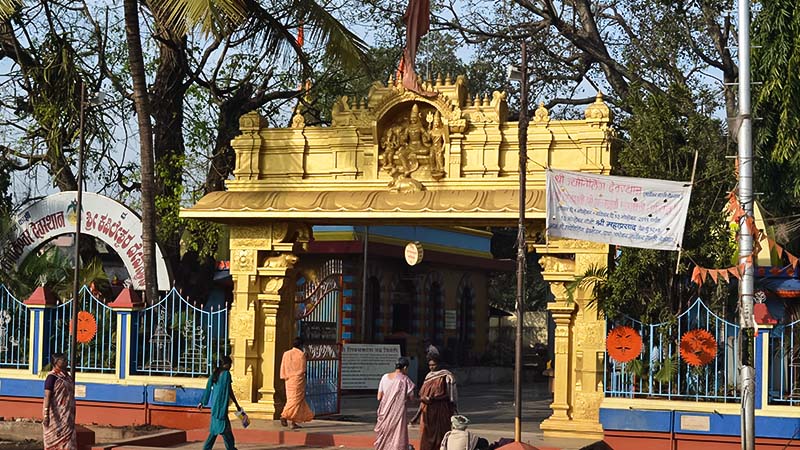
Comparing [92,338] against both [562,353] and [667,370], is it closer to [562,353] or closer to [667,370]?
[562,353]

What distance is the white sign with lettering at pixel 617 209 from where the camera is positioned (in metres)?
15.5

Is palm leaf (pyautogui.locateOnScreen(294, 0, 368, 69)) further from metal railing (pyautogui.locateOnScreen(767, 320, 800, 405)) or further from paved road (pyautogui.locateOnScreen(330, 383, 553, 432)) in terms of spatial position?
metal railing (pyautogui.locateOnScreen(767, 320, 800, 405))

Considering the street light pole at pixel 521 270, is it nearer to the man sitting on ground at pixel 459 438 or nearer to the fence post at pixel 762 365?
the man sitting on ground at pixel 459 438

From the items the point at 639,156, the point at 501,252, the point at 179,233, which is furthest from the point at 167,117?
the point at 501,252

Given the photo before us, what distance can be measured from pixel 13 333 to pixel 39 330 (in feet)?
→ 2.77

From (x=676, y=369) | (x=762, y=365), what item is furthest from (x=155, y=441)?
(x=762, y=365)

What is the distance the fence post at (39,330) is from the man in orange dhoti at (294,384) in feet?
14.2

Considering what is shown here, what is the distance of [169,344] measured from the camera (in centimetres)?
1959

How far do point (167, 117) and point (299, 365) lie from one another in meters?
8.16

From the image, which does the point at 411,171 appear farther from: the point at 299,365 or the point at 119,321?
the point at 119,321

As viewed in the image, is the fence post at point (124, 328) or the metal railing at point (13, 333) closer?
the fence post at point (124, 328)

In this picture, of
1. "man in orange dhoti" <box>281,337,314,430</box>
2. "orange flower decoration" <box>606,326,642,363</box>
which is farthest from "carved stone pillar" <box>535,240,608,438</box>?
"man in orange dhoti" <box>281,337,314,430</box>

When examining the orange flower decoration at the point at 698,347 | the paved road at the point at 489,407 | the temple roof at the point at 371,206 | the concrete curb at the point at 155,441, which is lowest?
the paved road at the point at 489,407

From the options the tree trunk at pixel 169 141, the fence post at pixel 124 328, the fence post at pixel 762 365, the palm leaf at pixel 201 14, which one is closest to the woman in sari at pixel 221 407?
the fence post at pixel 124 328
